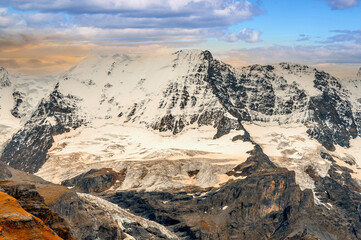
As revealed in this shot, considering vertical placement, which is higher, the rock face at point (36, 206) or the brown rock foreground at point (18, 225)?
the brown rock foreground at point (18, 225)

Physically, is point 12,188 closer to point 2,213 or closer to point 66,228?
point 66,228

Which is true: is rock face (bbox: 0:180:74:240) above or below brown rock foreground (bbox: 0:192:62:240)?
below

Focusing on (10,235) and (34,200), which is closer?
(10,235)

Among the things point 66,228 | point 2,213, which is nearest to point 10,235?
point 2,213

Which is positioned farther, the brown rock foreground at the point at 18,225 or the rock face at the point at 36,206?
the rock face at the point at 36,206

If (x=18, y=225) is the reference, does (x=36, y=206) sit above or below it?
below

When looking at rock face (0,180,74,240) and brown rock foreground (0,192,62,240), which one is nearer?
brown rock foreground (0,192,62,240)

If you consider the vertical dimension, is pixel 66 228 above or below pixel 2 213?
below

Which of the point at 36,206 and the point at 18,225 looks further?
the point at 36,206
